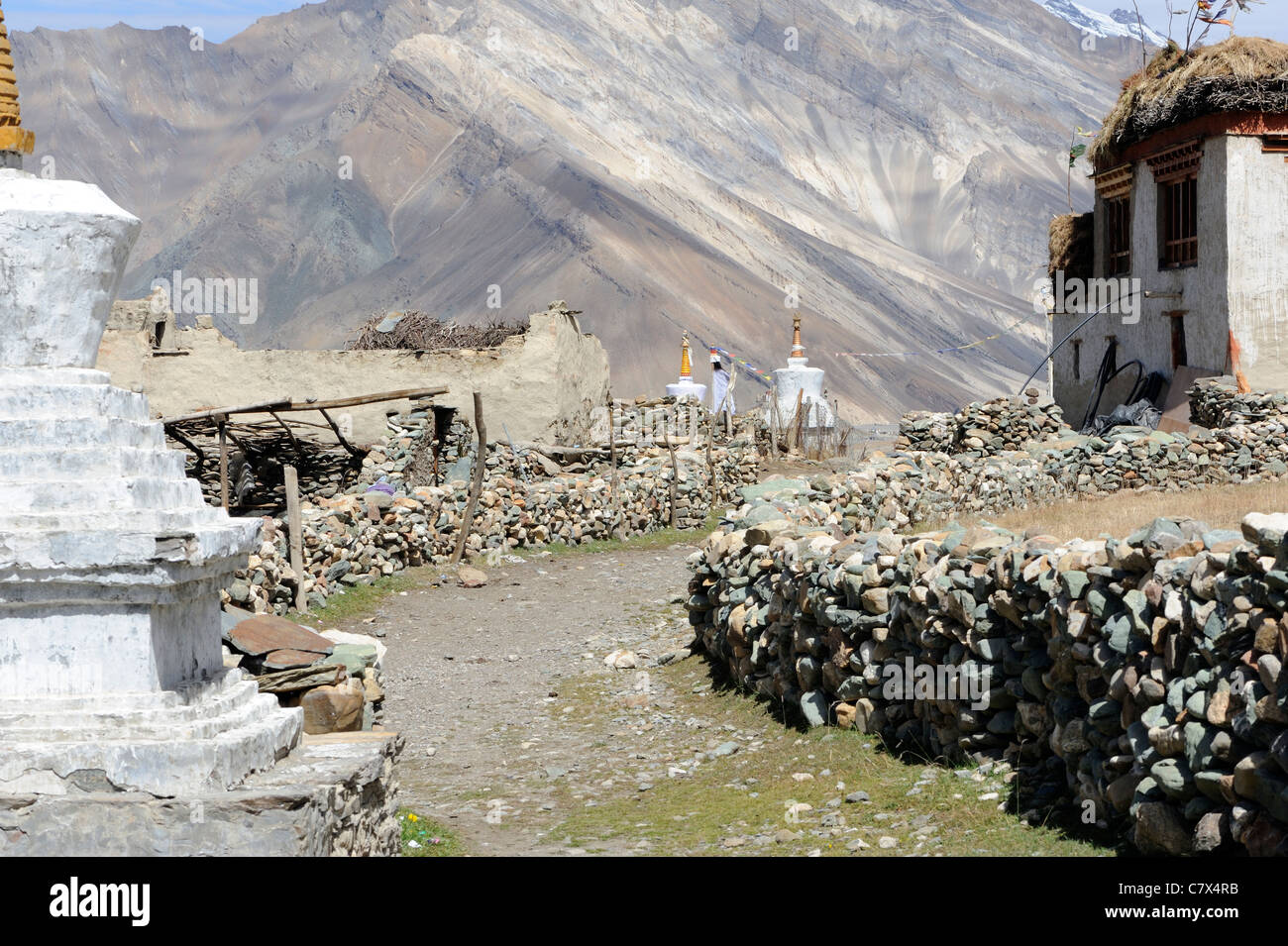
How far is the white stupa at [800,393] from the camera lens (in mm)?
30359

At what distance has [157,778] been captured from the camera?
498cm

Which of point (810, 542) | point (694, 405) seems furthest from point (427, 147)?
point (810, 542)

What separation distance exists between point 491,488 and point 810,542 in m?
9.39

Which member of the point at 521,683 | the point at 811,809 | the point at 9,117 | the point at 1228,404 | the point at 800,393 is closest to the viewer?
the point at 9,117

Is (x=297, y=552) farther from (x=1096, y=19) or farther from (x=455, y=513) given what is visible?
(x=1096, y=19)

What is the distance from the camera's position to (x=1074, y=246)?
26.6 m

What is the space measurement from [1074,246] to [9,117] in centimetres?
2409

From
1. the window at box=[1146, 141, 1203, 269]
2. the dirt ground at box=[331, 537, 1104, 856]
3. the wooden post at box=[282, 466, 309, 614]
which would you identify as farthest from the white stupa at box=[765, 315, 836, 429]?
the wooden post at box=[282, 466, 309, 614]

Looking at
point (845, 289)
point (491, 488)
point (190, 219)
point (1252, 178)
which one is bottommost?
point (491, 488)

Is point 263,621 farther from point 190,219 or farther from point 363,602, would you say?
point 190,219

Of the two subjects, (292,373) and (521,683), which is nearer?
(521,683)

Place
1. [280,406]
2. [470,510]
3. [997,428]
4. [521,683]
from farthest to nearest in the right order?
[997,428] < [470,510] < [280,406] < [521,683]

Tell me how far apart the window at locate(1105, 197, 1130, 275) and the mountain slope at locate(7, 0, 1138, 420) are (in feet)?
128

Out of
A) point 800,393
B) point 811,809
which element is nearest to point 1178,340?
point 800,393
